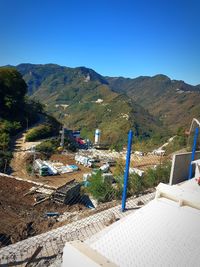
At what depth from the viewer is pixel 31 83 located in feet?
589

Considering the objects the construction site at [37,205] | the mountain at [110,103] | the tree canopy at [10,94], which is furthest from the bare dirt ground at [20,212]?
the mountain at [110,103]

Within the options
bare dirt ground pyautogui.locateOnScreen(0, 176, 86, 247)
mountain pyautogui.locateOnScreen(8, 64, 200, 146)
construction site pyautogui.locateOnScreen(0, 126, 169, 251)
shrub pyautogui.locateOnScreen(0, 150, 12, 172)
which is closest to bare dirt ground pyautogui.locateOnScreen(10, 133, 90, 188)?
construction site pyautogui.locateOnScreen(0, 126, 169, 251)

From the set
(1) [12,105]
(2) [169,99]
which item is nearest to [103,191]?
(1) [12,105]

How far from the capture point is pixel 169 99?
15200cm

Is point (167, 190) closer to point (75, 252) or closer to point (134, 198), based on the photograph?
point (75, 252)

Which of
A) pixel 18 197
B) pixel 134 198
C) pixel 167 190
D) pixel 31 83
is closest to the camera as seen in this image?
pixel 167 190

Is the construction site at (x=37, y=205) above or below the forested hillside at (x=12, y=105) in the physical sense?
below

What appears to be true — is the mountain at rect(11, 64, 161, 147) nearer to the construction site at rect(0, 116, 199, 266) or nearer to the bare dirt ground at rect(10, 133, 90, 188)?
the bare dirt ground at rect(10, 133, 90, 188)

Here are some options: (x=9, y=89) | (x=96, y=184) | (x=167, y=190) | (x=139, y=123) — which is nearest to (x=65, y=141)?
(x=9, y=89)

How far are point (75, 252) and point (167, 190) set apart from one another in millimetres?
1526

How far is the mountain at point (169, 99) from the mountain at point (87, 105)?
11.3 meters

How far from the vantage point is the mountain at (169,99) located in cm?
10819

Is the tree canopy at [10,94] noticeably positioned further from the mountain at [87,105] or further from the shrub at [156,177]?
the shrub at [156,177]

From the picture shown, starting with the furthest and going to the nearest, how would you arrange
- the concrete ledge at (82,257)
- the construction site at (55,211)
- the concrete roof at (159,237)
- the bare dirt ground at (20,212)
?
the bare dirt ground at (20,212)
the construction site at (55,211)
the concrete roof at (159,237)
the concrete ledge at (82,257)
